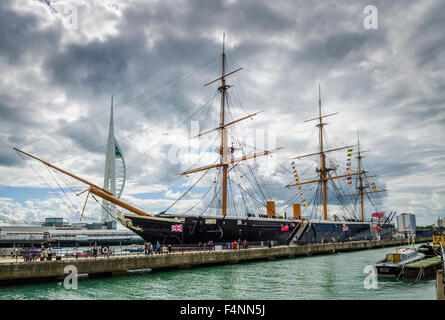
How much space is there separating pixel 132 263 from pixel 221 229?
14.4 metres

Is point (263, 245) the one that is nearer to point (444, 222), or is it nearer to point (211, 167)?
point (211, 167)

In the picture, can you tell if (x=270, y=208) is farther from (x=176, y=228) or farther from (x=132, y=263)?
(x=132, y=263)

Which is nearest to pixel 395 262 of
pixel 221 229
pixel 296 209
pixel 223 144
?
pixel 221 229

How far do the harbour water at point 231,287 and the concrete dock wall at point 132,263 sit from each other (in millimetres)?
751

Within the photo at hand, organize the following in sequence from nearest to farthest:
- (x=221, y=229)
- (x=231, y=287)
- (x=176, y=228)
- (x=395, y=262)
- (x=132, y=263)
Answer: (x=231, y=287), (x=132, y=263), (x=395, y=262), (x=176, y=228), (x=221, y=229)

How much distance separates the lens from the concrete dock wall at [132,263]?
21953mm

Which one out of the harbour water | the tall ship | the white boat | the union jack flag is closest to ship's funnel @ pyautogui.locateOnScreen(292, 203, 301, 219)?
the tall ship

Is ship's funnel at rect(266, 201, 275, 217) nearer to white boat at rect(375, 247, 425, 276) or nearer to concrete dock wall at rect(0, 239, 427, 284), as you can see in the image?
concrete dock wall at rect(0, 239, 427, 284)

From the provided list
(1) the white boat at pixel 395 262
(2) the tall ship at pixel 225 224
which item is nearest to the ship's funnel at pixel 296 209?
(2) the tall ship at pixel 225 224

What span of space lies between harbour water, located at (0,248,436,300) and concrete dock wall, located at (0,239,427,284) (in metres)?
0.75

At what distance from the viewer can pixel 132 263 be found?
26828mm

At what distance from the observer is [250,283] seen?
22578 mm
